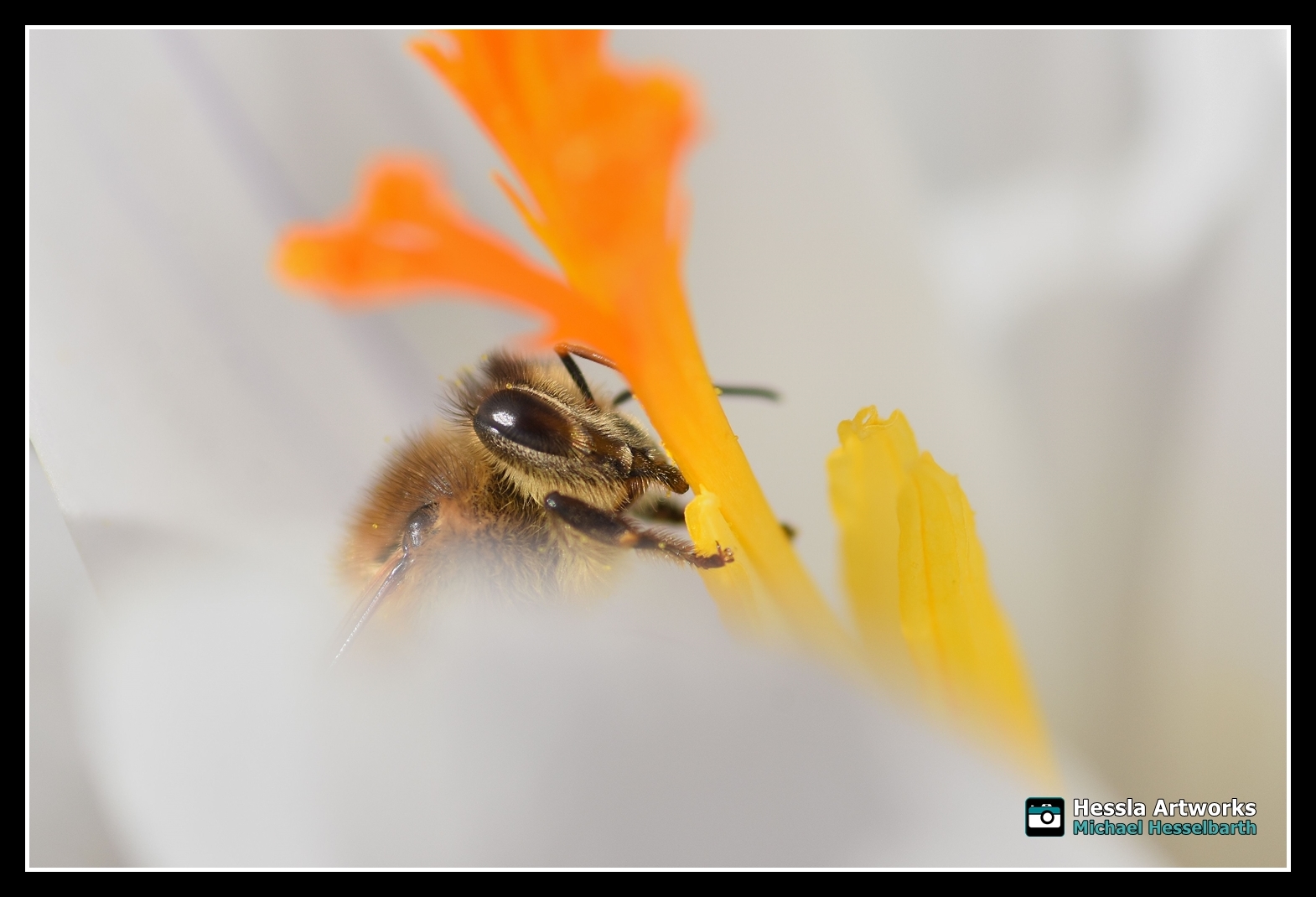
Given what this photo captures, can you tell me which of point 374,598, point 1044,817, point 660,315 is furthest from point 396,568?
point 1044,817

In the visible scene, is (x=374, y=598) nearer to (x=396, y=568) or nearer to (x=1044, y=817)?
(x=396, y=568)

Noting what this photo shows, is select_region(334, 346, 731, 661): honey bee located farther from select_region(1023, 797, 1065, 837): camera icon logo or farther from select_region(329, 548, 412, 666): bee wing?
select_region(1023, 797, 1065, 837): camera icon logo

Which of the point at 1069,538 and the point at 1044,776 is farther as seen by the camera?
the point at 1069,538

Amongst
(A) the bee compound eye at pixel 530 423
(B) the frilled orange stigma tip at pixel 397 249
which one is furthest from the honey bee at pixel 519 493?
(B) the frilled orange stigma tip at pixel 397 249

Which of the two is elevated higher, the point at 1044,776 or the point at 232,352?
the point at 232,352

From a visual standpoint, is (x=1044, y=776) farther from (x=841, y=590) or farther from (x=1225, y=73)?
(x=1225, y=73)

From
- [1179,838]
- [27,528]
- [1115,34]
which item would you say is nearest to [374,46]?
[27,528]
